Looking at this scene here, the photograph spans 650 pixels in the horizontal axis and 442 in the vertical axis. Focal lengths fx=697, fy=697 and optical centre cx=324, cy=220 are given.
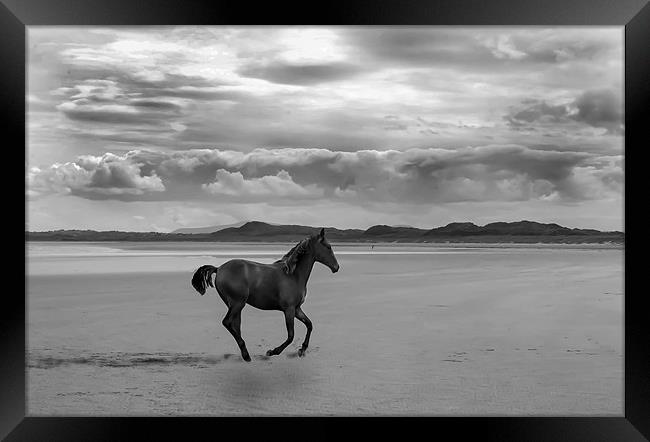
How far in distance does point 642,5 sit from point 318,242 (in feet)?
10.7

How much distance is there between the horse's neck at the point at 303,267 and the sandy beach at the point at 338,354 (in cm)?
81

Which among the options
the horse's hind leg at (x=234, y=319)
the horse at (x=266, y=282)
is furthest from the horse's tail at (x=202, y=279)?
the horse's hind leg at (x=234, y=319)

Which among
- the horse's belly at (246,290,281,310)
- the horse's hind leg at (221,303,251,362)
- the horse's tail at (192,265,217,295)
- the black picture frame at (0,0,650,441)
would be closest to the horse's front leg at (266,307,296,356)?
the horse's belly at (246,290,281,310)

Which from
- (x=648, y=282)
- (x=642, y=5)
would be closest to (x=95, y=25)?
(x=642, y=5)

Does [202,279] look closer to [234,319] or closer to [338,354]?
[234,319]

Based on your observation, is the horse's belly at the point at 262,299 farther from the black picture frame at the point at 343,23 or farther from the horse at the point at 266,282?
the black picture frame at the point at 343,23

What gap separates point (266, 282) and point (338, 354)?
54.1 inches

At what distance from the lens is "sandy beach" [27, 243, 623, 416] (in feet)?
18.5

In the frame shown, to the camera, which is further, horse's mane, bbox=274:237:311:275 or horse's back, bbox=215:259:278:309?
horse's mane, bbox=274:237:311:275

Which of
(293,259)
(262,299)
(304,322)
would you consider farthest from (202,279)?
(304,322)

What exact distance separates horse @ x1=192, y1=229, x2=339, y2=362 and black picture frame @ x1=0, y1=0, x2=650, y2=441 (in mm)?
1488

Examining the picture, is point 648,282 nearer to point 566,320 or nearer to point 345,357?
point 345,357

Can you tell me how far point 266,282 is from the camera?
6.29m

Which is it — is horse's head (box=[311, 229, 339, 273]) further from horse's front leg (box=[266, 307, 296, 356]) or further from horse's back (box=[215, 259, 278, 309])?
horse's front leg (box=[266, 307, 296, 356])
